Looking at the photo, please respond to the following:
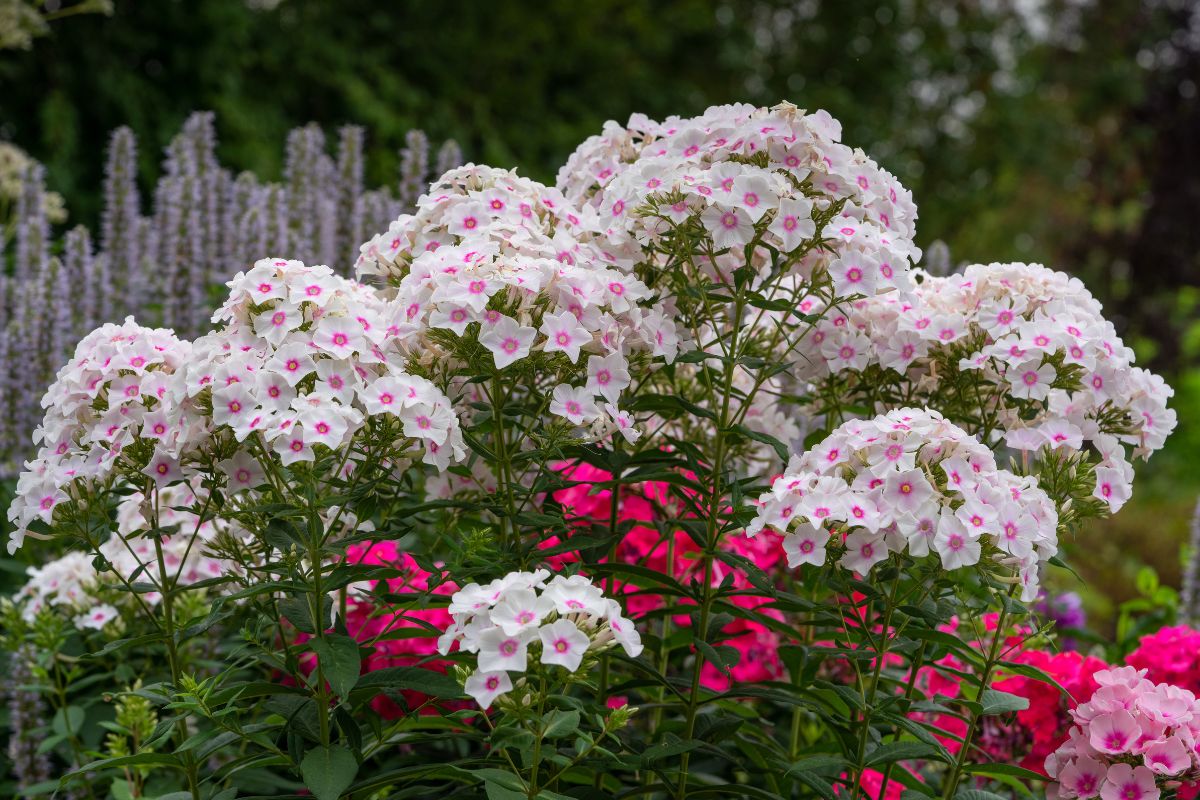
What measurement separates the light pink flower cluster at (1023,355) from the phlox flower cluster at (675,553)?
49cm

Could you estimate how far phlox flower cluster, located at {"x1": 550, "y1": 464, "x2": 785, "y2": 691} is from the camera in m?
2.60

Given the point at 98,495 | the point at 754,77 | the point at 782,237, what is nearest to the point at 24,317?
the point at 98,495

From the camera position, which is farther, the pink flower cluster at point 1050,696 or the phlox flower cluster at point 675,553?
the phlox flower cluster at point 675,553

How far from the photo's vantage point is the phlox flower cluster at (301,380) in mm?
1804

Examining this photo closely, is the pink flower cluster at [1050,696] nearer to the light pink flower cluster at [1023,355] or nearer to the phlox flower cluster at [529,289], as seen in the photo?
the light pink flower cluster at [1023,355]

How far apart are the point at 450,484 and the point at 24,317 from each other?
1.65m

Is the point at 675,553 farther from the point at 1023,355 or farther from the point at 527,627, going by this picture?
the point at 527,627

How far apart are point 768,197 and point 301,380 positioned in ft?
2.62

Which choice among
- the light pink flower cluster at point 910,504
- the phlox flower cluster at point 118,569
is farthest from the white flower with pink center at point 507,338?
the phlox flower cluster at point 118,569

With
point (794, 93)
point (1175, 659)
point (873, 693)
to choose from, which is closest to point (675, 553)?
point (873, 693)

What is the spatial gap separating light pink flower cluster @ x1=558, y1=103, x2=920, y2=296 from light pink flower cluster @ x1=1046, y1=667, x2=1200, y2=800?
2.70 feet

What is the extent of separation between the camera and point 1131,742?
2.13 m

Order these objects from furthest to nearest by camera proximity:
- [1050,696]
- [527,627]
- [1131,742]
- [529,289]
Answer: [1050,696] → [1131,742] → [529,289] → [527,627]

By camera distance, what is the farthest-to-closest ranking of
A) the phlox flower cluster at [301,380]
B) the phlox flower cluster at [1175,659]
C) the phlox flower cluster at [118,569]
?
the phlox flower cluster at [118,569], the phlox flower cluster at [1175,659], the phlox flower cluster at [301,380]
